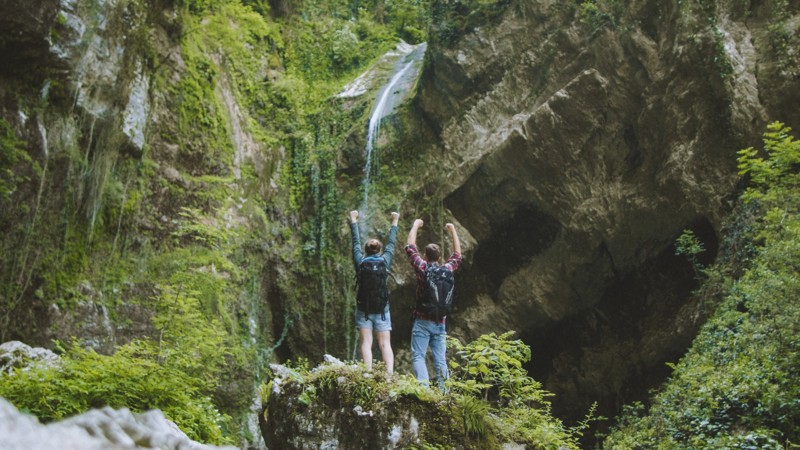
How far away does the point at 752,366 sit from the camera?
22.3 feet

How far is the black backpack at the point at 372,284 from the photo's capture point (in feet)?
21.6

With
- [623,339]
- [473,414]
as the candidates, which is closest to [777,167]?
[623,339]

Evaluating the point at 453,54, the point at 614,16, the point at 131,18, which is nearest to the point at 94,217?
the point at 131,18

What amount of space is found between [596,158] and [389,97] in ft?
17.2

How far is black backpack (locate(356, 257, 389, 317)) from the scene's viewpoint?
6598 mm

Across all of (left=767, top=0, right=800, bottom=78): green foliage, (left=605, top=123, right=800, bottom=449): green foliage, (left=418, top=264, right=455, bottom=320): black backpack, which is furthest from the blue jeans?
(left=767, top=0, right=800, bottom=78): green foliage

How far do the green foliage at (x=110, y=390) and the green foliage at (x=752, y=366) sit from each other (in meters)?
4.84

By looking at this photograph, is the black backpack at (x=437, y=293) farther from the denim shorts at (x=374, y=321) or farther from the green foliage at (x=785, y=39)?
the green foliage at (x=785, y=39)

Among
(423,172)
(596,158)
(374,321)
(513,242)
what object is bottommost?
(374,321)

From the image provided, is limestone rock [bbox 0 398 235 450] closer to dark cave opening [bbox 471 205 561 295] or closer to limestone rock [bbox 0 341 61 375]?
limestone rock [bbox 0 341 61 375]

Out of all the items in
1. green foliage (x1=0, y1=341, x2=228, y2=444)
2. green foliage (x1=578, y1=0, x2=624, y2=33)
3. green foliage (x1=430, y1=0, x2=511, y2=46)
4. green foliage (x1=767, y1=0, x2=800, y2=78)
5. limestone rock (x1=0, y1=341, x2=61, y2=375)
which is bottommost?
green foliage (x1=0, y1=341, x2=228, y2=444)

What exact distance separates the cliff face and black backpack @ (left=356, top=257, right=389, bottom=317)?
6344mm

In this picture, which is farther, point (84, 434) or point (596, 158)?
point (596, 158)

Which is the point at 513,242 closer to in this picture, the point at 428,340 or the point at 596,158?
the point at 596,158
